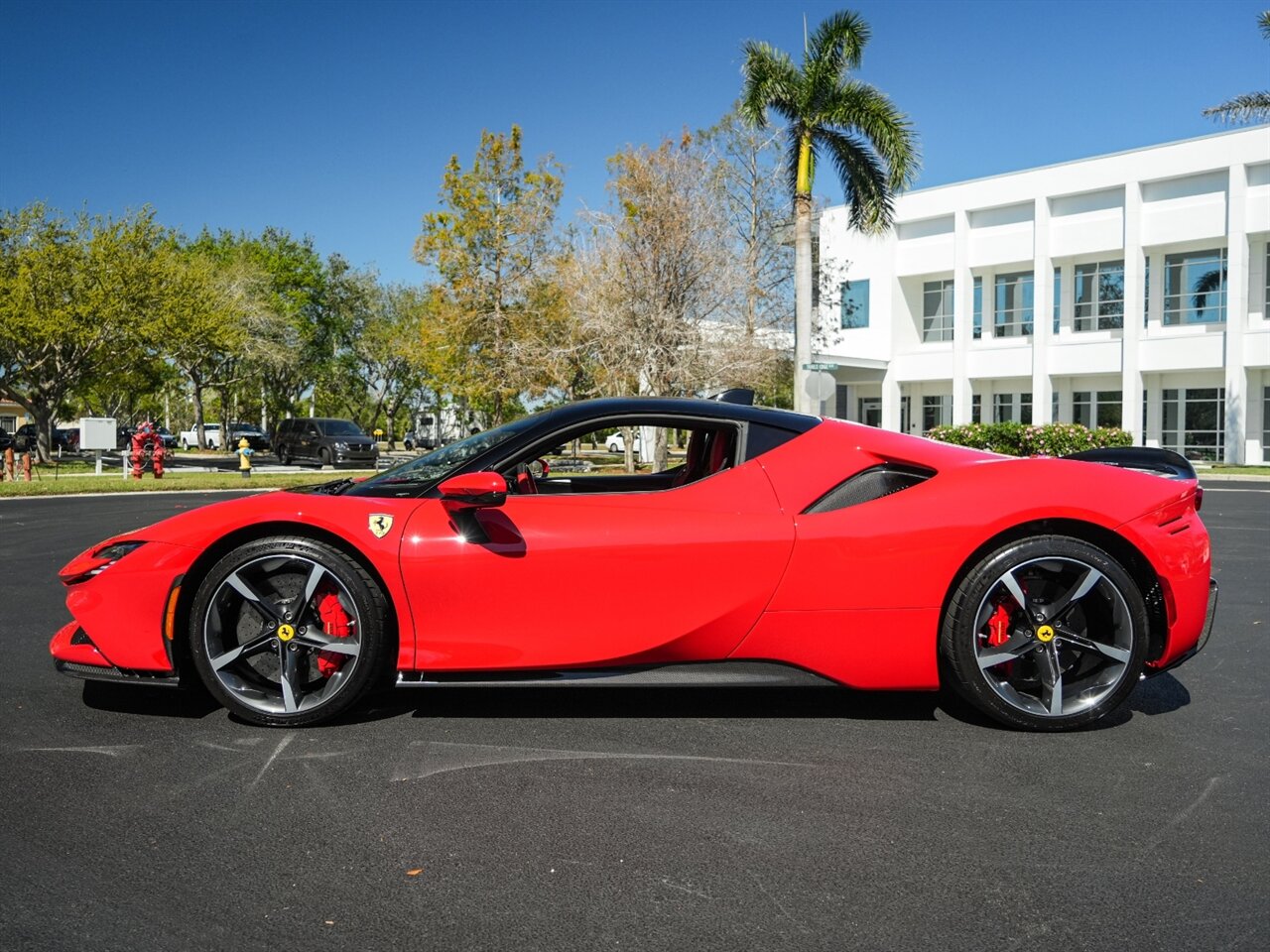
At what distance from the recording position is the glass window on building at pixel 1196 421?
37.4 metres

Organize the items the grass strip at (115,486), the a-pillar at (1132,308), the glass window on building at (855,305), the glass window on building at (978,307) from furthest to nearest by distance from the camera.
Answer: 1. the glass window on building at (855,305)
2. the glass window on building at (978,307)
3. the a-pillar at (1132,308)
4. the grass strip at (115,486)

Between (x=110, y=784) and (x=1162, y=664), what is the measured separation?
4018 millimetres

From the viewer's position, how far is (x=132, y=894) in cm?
271

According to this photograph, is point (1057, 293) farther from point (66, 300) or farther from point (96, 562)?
point (96, 562)

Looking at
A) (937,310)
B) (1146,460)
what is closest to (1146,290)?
(937,310)

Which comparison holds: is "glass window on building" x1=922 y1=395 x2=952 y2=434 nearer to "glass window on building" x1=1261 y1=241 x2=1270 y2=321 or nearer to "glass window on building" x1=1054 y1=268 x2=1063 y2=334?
"glass window on building" x1=1054 y1=268 x2=1063 y2=334

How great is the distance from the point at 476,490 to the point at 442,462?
76 centimetres

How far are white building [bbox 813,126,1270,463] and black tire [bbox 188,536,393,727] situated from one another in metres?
31.3

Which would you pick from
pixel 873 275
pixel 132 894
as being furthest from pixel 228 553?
pixel 873 275

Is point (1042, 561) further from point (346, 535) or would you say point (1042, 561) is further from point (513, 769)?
point (346, 535)

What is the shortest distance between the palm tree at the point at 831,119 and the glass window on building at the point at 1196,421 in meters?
19.1

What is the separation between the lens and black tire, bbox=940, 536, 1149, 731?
161 inches

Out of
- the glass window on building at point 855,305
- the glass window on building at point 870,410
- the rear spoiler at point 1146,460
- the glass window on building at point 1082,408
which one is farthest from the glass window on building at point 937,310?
the rear spoiler at point 1146,460

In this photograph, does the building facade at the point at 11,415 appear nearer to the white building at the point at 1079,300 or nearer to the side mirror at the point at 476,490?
the white building at the point at 1079,300
